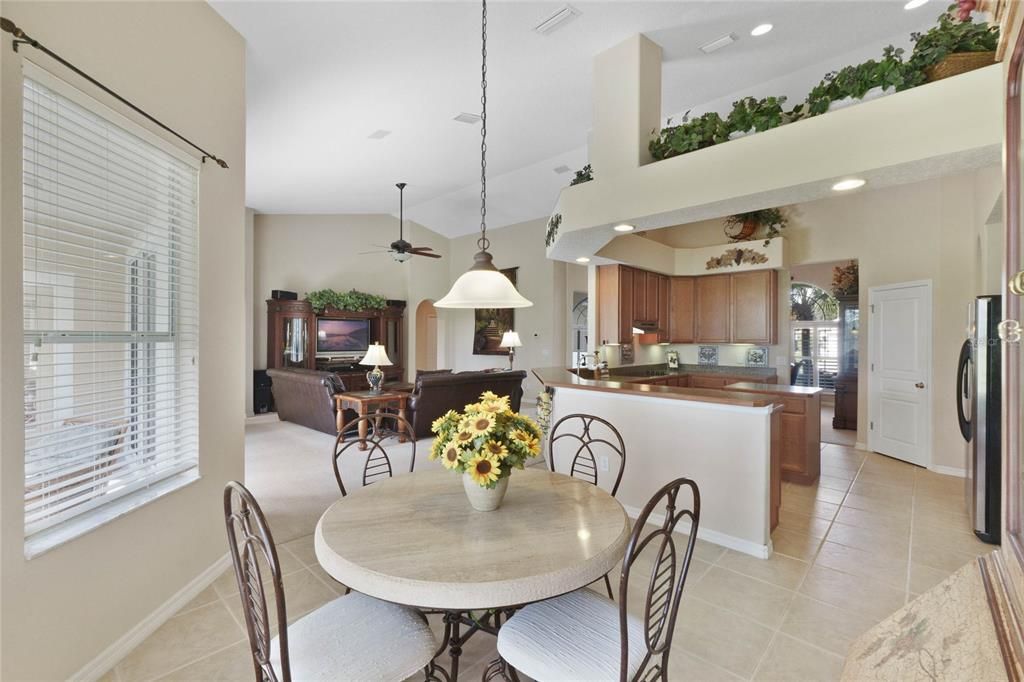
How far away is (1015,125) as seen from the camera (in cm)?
92

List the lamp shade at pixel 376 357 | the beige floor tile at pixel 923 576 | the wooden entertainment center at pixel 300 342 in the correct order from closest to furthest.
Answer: the beige floor tile at pixel 923 576 < the lamp shade at pixel 376 357 < the wooden entertainment center at pixel 300 342

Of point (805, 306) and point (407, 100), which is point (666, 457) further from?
point (805, 306)

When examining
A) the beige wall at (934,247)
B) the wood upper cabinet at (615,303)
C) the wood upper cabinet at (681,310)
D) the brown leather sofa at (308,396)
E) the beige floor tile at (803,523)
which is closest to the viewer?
the beige floor tile at (803,523)

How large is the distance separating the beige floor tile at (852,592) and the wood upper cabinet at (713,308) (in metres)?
3.78

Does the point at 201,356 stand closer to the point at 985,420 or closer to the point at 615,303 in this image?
the point at 615,303

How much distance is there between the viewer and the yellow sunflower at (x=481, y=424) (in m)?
1.55

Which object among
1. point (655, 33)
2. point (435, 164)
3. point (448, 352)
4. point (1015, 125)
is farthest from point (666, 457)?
point (448, 352)

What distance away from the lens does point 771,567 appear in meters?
2.59

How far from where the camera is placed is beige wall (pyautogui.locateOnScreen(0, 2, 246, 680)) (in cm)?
150

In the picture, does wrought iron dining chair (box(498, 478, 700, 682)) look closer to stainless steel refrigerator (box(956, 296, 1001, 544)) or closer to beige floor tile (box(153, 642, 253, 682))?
beige floor tile (box(153, 642, 253, 682))

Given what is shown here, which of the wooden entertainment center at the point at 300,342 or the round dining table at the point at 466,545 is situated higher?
the wooden entertainment center at the point at 300,342

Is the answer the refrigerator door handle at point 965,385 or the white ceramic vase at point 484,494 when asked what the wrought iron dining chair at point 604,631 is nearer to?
the white ceramic vase at point 484,494

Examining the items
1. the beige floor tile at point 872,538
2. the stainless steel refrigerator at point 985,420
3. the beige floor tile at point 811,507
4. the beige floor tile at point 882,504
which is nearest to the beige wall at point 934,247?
the stainless steel refrigerator at point 985,420

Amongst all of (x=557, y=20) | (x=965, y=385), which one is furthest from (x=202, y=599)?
(x=965, y=385)
